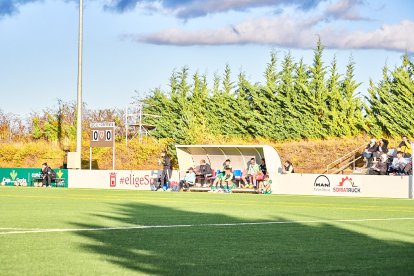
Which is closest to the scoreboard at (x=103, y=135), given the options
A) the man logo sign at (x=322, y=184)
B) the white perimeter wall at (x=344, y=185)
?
the white perimeter wall at (x=344, y=185)

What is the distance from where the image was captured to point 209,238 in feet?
49.3

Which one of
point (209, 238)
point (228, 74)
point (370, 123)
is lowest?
point (209, 238)

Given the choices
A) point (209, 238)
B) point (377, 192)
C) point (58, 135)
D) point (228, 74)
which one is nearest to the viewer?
point (209, 238)

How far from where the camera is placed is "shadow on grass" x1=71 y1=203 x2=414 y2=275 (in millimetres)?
10945

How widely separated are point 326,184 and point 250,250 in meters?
28.5

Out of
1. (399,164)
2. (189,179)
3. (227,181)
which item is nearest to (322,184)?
(399,164)

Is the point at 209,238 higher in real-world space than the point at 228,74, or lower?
lower

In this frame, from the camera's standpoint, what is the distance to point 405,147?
145 feet

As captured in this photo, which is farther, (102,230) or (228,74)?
(228,74)

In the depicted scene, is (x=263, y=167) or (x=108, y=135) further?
(x=108, y=135)

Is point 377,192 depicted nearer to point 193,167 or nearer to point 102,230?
point 193,167

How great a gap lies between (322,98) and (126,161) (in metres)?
14.0

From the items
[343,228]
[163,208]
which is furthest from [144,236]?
[163,208]

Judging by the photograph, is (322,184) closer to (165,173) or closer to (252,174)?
(252,174)
